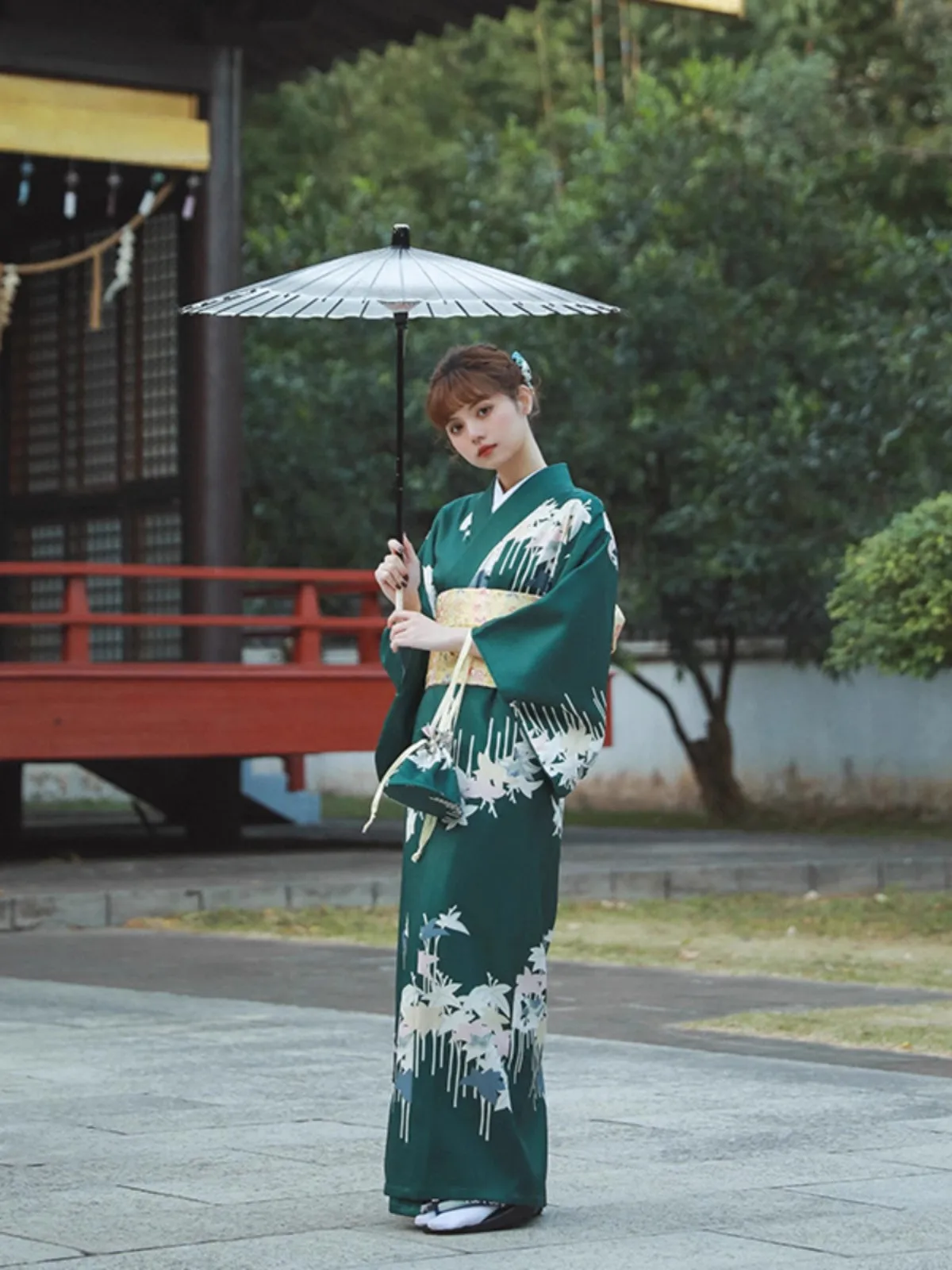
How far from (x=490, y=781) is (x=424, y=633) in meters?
0.35

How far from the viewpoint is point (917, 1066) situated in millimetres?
7094

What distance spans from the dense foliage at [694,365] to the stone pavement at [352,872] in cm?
295

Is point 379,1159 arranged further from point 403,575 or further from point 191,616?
point 191,616

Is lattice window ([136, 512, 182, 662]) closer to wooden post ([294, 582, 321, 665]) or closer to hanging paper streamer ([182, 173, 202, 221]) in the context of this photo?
wooden post ([294, 582, 321, 665])

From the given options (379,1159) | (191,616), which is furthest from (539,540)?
(191,616)

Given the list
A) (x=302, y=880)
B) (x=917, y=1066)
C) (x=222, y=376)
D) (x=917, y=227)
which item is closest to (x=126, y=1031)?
(x=917, y=1066)

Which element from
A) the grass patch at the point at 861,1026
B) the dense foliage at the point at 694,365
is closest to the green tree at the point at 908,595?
the grass patch at the point at 861,1026

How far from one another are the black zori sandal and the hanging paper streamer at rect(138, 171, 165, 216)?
12.0 meters

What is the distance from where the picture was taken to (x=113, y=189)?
52.0 feet

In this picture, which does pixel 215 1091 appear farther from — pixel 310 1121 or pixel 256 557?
pixel 256 557

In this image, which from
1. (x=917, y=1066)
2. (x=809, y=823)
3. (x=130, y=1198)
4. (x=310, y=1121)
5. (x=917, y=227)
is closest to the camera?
(x=130, y=1198)

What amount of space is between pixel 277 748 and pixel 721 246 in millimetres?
6810

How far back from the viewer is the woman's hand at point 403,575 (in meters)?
5.18

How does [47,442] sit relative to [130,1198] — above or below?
above
